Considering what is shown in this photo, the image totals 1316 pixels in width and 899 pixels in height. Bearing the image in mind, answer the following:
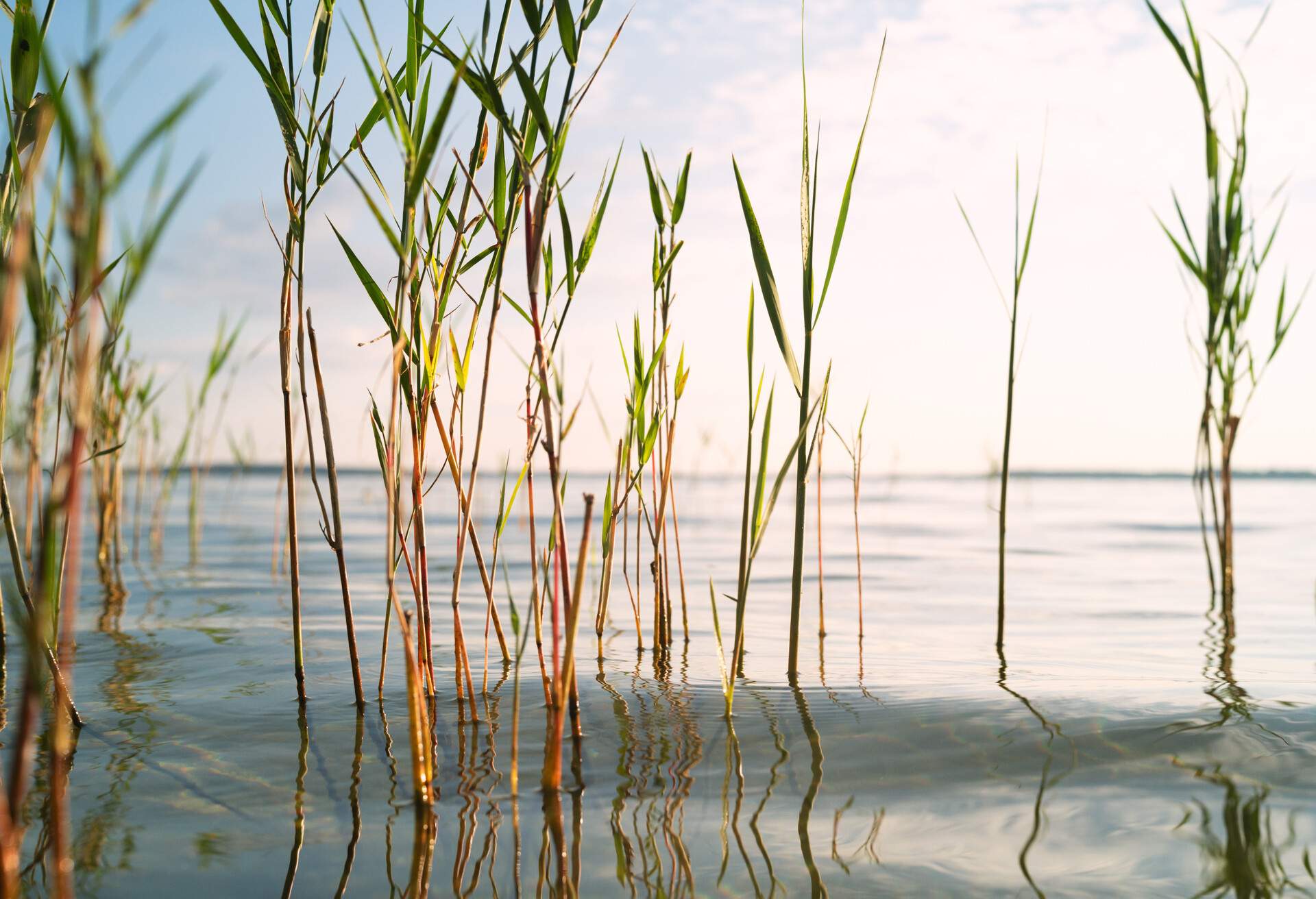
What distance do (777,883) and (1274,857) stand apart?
2.14 feet

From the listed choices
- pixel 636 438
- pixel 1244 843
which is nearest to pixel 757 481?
pixel 636 438

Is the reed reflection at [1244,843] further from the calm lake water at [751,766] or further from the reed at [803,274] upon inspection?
the reed at [803,274]

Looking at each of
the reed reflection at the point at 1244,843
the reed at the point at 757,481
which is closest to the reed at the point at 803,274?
the reed at the point at 757,481

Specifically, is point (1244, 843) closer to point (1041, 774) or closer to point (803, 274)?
point (1041, 774)

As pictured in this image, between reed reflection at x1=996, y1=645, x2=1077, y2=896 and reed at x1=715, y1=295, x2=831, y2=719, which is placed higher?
reed at x1=715, y1=295, x2=831, y2=719

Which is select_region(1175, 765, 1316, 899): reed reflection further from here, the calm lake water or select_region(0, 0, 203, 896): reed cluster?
select_region(0, 0, 203, 896): reed cluster

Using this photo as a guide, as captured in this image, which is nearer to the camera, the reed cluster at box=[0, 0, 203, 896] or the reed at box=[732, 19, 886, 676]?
the reed cluster at box=[0, 0, 203, 896]

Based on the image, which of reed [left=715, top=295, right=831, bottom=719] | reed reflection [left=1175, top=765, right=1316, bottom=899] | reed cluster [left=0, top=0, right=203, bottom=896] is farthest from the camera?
reed [left=715, top=295, right=831, bottom=719]

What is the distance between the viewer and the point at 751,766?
64.2 inches

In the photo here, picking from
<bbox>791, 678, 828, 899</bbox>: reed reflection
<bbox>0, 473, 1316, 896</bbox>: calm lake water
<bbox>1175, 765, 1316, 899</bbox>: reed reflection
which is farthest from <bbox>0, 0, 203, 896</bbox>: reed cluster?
<bbox>1175, 765, 1316, 899</bbox>: reed reflection

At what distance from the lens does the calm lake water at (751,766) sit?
1.23 metres

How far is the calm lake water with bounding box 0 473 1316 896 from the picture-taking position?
4.02 feet

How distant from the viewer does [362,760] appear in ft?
5.36

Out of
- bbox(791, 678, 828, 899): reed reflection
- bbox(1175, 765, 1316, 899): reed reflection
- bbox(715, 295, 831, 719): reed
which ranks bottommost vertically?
bbox(791, 678, 828, 899): reed reflection
